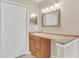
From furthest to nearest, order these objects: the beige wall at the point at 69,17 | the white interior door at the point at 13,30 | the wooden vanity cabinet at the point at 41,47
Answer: the wooden vanity cabinet at the point at 41,47 < the beige wall at the point at 69,17 < the white interior door at the point at 13,30

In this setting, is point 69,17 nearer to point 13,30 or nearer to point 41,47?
point 41,47

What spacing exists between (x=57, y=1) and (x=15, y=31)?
6.81 feet

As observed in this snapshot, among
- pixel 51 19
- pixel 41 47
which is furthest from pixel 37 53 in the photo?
pixel 51 19

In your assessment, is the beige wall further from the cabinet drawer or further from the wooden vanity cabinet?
the cabinet drawer

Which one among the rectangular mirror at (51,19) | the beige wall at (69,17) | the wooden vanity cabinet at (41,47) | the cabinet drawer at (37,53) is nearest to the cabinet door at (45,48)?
the wooden vanity cabinet at (41,47)

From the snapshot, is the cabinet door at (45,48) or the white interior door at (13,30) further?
the cabinet door at (45,48)

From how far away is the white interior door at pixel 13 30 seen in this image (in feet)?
7.80

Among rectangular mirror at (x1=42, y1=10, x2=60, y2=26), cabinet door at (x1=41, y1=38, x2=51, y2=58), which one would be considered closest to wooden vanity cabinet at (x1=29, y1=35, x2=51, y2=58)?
cabinet door at (x1=41, y1=38, x2=51, y2=58)

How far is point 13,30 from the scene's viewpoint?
101 inches

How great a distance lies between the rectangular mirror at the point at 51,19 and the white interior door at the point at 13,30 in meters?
1.42

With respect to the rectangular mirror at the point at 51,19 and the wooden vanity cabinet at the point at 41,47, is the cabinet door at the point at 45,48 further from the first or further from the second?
the rectangular mirror at the point at 51,19

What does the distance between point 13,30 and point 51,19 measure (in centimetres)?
194

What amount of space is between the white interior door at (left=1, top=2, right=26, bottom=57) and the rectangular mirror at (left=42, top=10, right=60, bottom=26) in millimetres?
1422

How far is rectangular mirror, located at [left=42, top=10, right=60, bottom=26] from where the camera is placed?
12.2 ft
